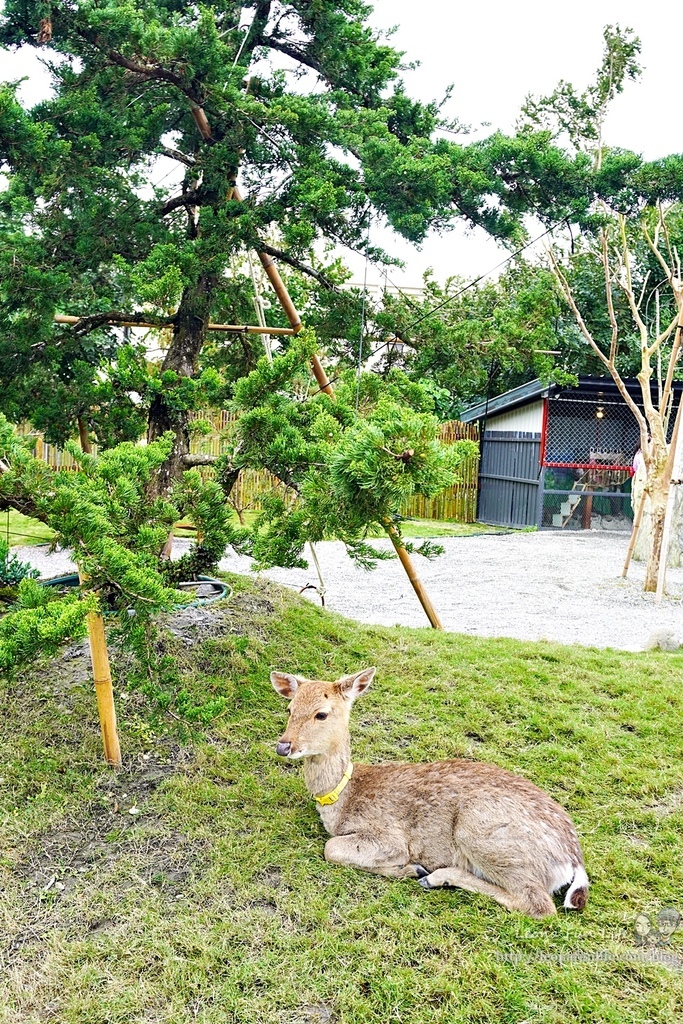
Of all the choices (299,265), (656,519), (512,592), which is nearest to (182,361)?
(299,265)

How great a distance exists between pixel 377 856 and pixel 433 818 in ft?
0.83

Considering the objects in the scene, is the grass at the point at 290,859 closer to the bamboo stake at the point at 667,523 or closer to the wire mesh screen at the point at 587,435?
the bamboo stake at the point at 667,523

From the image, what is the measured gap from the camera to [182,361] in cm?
477

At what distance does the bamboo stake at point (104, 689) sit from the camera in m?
3.15

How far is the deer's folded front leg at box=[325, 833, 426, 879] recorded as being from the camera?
2707 millimetres

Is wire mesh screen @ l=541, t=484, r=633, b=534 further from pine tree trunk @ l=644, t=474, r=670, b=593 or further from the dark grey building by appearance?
pine tree trunk @ l=644, t=474, r=670, b=593

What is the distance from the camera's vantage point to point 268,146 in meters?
4.12

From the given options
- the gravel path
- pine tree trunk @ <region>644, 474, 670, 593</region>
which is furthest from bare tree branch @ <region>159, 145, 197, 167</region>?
pine tree trunk @ <region>644, 474, 670, 593</region>

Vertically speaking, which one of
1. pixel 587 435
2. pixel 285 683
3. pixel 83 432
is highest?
pixel 587 435

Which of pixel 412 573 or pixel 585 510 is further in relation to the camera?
pixel 585 510

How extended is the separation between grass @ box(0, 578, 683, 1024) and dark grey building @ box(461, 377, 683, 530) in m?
10.1

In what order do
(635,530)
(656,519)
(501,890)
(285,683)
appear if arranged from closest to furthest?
(501,890) < (285,683) < (656,519) < (635,530)

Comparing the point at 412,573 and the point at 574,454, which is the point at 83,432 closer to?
the point at 412,573

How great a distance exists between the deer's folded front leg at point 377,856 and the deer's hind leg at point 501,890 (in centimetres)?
7
